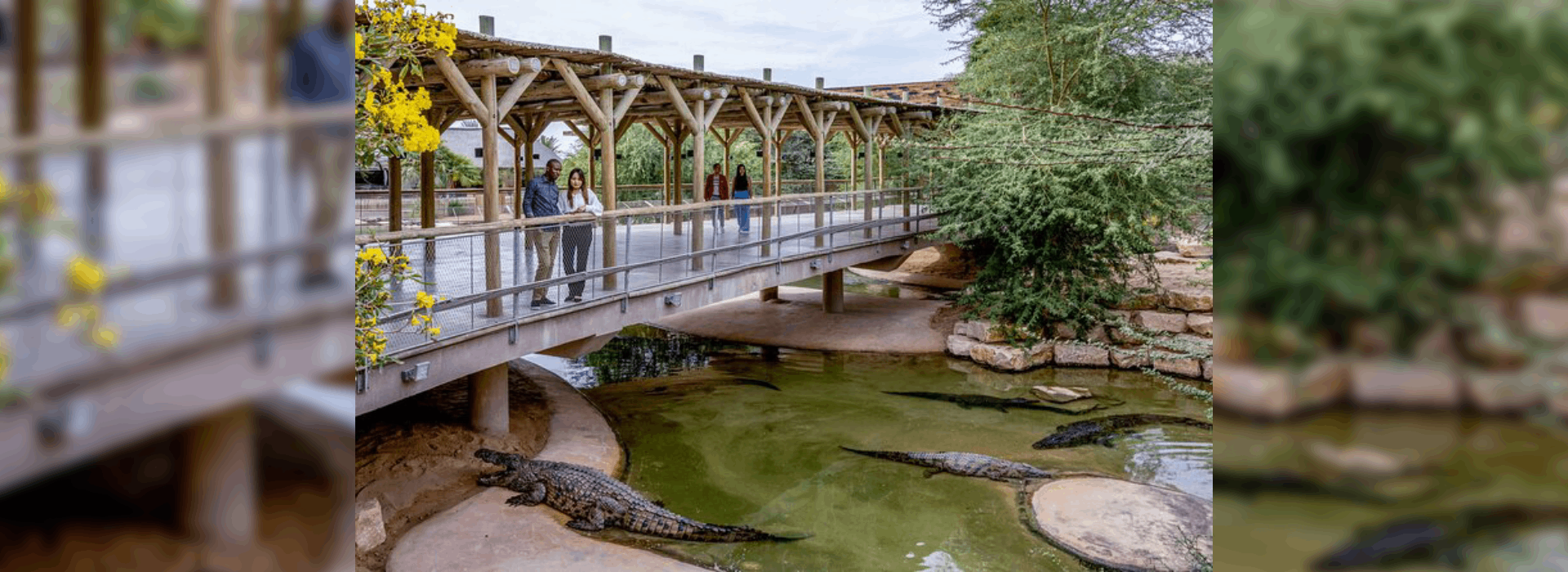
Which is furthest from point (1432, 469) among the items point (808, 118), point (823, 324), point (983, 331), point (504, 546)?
point (823, 324)

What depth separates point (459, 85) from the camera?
645cm

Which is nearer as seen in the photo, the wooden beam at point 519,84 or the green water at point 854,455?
the green water at point 854,455

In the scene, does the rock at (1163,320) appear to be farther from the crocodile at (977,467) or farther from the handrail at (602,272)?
the crocodile at (977,467)

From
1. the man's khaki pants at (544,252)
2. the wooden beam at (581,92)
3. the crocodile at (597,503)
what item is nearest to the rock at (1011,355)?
the crocodile at (597,503)

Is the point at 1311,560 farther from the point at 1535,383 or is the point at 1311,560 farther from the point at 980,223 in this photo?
the point at 980,223

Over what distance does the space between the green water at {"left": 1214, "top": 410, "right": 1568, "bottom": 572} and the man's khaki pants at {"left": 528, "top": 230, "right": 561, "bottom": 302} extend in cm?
660

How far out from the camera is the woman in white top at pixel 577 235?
7273 millimetres

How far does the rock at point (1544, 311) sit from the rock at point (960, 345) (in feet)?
38.8

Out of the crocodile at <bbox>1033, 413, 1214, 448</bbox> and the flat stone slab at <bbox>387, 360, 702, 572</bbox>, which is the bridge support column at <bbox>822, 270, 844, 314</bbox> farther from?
Answer: the flat stone slab at <bbox>387, 360, 702, 572</bbox>

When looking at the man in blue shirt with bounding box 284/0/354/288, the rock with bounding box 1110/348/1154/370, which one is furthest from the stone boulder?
the man in blue shirt with bounding box 284/0/354/288

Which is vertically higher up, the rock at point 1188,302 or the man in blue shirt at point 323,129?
the man in blue shirt at point 323,129

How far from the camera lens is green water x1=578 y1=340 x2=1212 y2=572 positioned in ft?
20.2

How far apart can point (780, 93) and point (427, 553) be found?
6.88 metres

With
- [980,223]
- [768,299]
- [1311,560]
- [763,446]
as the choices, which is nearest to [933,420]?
[763,446]
